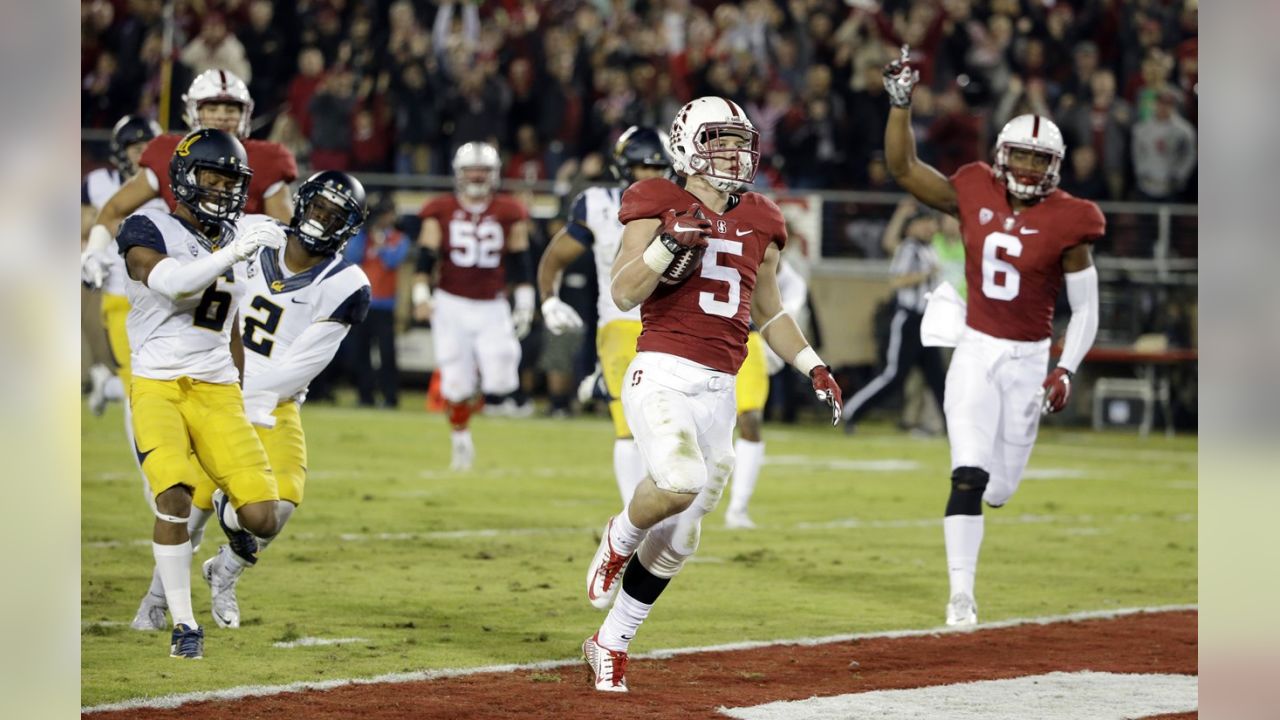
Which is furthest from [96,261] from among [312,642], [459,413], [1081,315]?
[459,413]

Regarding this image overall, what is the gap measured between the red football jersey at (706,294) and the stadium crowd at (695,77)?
11.0 meters

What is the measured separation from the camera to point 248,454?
5871 millimetres

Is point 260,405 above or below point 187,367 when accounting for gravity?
below

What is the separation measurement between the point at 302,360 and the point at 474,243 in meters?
6.25

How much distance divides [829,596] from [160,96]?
39.4 feet

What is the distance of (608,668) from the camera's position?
5.34m

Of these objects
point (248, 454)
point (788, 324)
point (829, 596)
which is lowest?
point (829, 596)

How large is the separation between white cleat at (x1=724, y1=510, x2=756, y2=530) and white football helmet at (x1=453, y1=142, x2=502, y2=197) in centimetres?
357

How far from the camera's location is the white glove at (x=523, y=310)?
11336mm

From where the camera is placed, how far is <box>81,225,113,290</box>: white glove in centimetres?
699

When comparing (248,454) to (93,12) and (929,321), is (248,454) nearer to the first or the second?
(929,321)

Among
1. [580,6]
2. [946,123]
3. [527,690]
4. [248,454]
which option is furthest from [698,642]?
[580,6]

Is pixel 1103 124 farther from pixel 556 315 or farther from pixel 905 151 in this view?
pixel 905 151
